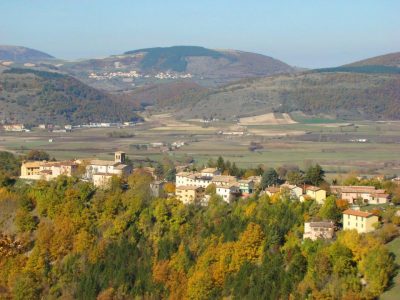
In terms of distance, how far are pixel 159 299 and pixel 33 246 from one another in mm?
6281

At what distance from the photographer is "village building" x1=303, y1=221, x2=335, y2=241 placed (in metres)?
25.7

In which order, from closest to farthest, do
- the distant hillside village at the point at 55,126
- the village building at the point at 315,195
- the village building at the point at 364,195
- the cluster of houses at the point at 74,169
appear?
the village building at the point at 364,195, the village building at the point at 315,195, the cluster of houses at the point at 74,169, the distant hillside village at the point at 55,126

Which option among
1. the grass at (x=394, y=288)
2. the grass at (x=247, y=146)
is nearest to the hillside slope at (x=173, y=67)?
the grass at (x=247, y=146)

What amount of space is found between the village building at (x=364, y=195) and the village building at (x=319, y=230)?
3.28 m

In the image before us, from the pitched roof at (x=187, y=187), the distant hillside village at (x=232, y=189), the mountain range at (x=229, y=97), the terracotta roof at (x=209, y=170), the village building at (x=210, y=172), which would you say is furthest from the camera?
the mountain range at (x=229, y=97)

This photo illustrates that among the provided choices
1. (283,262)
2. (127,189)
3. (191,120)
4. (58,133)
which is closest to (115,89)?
(191,120)

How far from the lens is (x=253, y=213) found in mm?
28375

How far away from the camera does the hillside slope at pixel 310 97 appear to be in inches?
3671

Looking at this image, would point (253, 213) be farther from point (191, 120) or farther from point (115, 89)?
point (115, 89)

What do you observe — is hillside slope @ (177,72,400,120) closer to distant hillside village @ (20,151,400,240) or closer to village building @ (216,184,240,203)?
distant hillside village @ (20,151,400,240)

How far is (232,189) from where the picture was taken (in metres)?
31.8

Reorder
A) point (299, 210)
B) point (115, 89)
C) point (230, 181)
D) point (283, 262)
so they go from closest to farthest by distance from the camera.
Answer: point (283, 262) < point (299, 210) < point (230, 181) < point (115, 89)

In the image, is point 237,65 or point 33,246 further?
point 237,65

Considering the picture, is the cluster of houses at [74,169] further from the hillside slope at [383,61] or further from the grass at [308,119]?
the hillside slope at [383,61]
